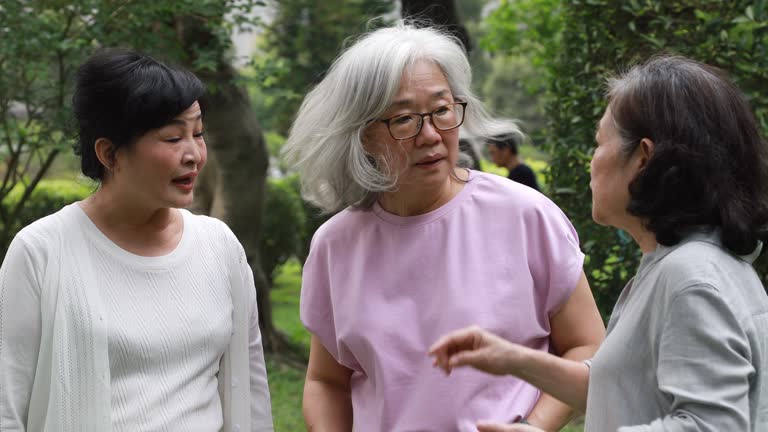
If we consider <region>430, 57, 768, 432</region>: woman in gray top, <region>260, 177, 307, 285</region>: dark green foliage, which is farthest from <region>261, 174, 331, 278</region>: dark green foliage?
<region>430, 57, 768, 432</region>: woman in gray top

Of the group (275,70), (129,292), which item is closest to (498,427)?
(129,292)

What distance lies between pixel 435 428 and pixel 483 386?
0.55ft

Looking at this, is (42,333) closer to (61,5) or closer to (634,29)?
(634,29)

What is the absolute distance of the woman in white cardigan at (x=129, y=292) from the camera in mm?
2668

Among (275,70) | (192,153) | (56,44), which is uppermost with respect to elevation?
(192,153)

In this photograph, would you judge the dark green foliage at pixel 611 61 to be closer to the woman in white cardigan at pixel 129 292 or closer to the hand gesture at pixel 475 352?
the woman in white cardigan at pixel 129 292

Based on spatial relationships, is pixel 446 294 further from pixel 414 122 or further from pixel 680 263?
pixel 680 263

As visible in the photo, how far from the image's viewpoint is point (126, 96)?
2795 millimetres

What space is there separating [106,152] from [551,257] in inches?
50.6

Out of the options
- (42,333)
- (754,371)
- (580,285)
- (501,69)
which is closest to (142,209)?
(42,333)

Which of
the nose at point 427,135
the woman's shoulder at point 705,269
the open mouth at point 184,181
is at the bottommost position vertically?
the open mouth at point 184,181

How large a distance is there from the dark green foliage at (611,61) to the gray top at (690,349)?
282 centimetres

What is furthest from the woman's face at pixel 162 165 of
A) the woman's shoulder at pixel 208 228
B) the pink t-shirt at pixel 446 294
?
the pink t-shirt at pixel 446 294

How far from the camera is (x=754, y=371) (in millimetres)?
1859
